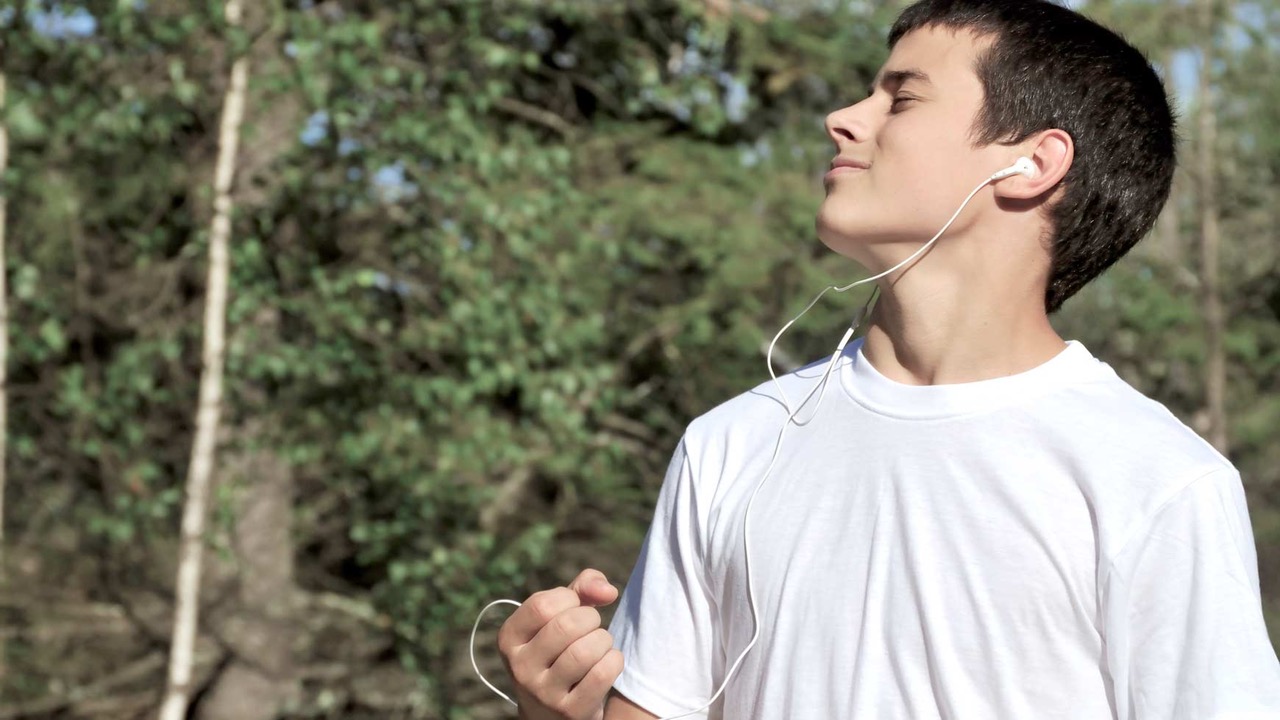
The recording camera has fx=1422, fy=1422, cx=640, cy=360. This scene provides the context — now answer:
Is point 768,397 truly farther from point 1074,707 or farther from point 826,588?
point 1074,707

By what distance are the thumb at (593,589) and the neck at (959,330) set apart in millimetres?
390

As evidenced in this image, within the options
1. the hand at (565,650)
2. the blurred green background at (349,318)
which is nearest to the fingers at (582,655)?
the hand at (565,650)

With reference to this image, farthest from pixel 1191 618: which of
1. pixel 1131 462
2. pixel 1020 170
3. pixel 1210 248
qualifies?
pixel 1210 248

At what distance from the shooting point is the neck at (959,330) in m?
1.46

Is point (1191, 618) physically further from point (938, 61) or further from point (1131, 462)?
point (938, 61)

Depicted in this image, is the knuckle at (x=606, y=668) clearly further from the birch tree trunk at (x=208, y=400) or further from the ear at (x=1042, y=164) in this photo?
the birch tree trunk at (x=208, y=400)

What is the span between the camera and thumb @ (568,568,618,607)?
1.35 metres

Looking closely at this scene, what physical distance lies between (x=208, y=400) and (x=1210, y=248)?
24.5 feet

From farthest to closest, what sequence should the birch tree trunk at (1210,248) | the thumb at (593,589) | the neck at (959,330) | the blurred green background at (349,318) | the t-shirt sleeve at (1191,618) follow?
the birch tree trunk at (1210,248) → the blurred green background at (349,318) → the neck at (959,330) → the thumb at (593,589) → the t-shirt sleeve at (1191,618)

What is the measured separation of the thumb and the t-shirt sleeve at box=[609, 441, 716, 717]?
16 cm

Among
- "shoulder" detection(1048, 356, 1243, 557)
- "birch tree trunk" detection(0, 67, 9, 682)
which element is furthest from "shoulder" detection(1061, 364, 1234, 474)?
"birch tree trunk" detection(0, 67, 9, 682)

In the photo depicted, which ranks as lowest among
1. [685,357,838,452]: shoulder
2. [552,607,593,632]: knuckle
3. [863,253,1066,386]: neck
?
[552,607,593,632]: knuckle

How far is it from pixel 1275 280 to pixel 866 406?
930 cm

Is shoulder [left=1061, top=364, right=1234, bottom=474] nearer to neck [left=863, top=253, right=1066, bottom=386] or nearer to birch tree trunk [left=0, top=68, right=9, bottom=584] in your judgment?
neck [left=863, top=253, right=1066, bottom=386]
